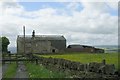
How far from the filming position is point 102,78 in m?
11.1

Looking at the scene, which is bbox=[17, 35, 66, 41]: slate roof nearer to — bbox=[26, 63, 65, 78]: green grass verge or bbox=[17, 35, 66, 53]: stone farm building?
bbox=[17, 35, 66, 53]: stone farm building

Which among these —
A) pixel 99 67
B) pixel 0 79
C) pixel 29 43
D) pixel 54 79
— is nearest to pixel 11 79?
pixel 0 79

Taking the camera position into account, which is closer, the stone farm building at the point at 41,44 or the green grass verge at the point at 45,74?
the green grass verge at the point at 45,74

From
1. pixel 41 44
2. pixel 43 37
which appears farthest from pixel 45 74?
pixel 43 37

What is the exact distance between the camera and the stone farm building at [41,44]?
10831cm

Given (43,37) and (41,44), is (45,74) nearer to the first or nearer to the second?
(41,44)

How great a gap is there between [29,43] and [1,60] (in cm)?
5645

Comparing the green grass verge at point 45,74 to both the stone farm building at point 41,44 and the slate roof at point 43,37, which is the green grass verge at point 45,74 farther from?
the slate roof at point 43,37

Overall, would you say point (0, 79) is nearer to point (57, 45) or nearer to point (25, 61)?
point (25, 61)

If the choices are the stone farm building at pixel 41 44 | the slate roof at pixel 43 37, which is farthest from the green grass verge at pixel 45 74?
the slate roof at pixel 43 37

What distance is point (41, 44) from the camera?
110 metres

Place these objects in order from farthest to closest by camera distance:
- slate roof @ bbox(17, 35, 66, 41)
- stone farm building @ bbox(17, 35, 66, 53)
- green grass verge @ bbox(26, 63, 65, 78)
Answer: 1. slate roof @ bbox(17, 35, 66, 41)
2. stone farm building @ bbox(17, 35, 66, 53)
3. green grass verge @ bbox(26, 63, 65, 78)

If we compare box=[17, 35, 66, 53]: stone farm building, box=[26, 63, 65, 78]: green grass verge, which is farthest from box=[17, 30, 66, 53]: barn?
box=[26, 63, 65, 78]: green grass verge

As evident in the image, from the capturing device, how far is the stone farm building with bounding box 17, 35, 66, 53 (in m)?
108
